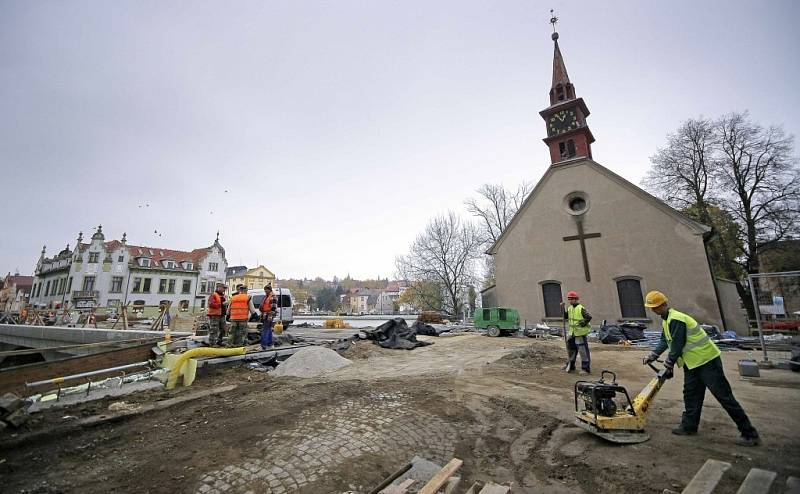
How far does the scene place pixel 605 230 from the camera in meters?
17.3

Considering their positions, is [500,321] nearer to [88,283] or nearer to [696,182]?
[696,182]

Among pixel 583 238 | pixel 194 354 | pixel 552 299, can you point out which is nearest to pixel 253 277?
pixel 552 299

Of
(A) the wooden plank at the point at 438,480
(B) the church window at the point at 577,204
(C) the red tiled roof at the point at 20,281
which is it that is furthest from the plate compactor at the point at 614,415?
(C) the red tiled roof at the point at 20,281

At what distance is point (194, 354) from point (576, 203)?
19759 millimetres

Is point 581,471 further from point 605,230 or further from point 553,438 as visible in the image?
point 605,230

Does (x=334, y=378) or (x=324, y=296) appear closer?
(x=334, y=378)

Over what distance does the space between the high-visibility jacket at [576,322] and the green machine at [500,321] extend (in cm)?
1021

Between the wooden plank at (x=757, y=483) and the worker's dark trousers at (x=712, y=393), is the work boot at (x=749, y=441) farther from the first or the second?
the wooden plank at (x=757, y=483)

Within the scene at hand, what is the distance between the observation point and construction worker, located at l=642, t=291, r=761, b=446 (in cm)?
371

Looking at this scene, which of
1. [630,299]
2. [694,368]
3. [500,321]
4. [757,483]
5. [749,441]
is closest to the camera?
[757,483]

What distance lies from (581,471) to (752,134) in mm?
26134

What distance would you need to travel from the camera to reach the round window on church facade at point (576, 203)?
18.3 metres

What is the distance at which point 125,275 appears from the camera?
4253cm

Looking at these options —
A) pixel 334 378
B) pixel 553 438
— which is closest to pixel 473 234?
pixel 334 378
